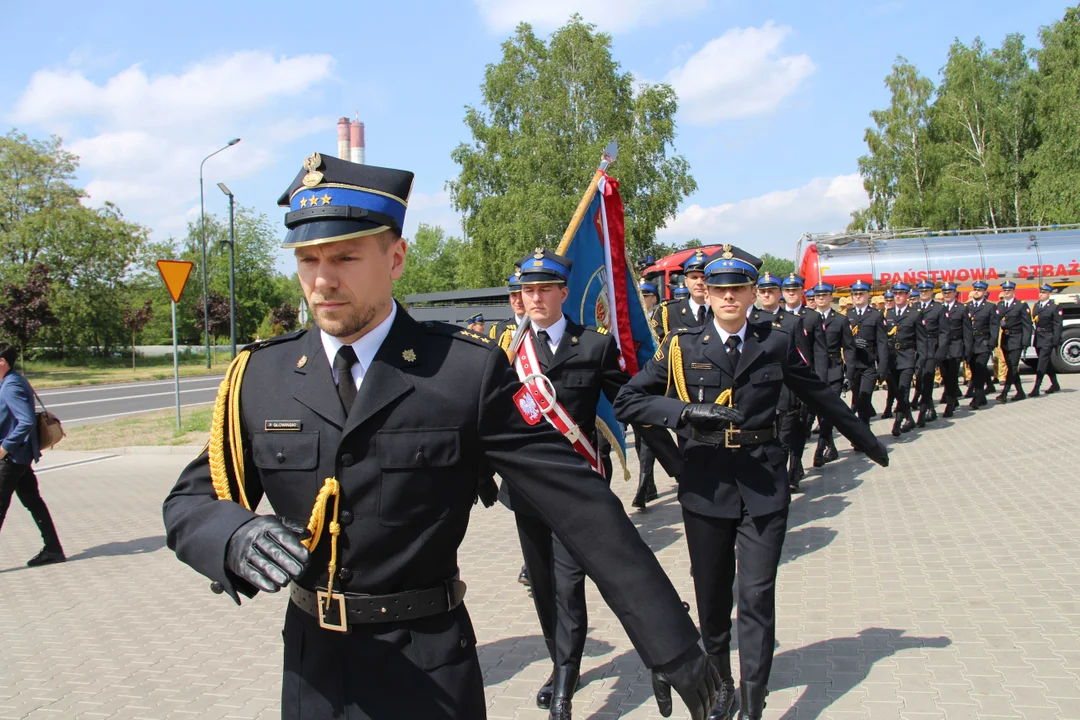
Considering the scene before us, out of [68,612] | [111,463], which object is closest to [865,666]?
[68,612]

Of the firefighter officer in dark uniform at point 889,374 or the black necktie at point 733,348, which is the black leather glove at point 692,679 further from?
the firefighter officer in dark uniform at point 889,374

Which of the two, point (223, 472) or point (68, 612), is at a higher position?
point (223, 472)

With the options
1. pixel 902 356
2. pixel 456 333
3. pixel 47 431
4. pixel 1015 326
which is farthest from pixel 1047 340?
pixel 456 333

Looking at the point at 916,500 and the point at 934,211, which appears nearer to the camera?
the point at 916,500

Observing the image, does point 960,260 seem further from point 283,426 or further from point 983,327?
point 283,426

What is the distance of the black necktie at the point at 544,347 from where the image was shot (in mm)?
4898

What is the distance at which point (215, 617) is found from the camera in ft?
19.5

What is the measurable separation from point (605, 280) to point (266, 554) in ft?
15.1

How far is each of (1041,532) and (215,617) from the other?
6557mm

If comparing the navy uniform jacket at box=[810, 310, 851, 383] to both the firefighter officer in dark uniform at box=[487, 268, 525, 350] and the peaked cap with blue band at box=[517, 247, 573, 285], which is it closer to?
the firefighter officer in dark uniform at box=[487, 268, 525, 350]

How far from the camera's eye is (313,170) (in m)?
2.11

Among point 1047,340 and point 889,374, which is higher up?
point 1047,340

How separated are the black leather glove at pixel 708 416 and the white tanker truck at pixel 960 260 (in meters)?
19.1

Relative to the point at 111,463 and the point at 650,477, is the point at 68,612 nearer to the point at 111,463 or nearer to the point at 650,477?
the point at 650,477
